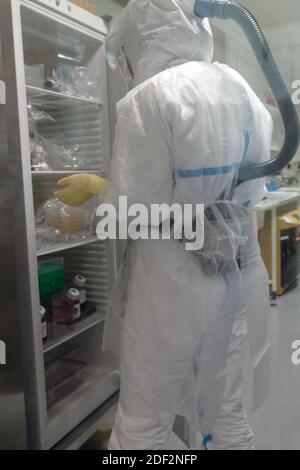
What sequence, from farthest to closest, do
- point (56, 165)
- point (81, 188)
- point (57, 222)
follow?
point (56, 165), point (57, 222), point (81, 188)

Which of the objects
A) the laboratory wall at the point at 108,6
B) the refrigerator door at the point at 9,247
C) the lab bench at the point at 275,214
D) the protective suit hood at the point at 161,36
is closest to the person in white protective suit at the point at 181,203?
the protective suit hood at the point at 161,36

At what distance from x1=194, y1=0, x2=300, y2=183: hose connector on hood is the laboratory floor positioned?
39.7 inches

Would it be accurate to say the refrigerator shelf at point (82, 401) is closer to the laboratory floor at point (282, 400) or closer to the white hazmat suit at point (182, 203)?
the white hazmat suit at point (182, 203)

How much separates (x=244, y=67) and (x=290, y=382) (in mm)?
1388

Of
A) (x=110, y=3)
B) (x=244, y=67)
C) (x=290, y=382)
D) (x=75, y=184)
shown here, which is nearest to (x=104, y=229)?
(x=75, y=184)

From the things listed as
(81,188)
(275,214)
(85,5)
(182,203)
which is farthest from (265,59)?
(275,214)

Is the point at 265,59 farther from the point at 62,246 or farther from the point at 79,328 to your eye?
the point at 79,328

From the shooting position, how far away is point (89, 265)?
179 cm

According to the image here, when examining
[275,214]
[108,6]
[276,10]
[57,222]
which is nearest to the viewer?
[276,10]

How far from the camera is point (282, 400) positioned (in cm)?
168

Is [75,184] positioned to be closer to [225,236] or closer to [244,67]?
[225,236]

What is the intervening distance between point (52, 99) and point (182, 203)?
2.92 feet

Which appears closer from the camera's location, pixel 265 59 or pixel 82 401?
pixel 265 59

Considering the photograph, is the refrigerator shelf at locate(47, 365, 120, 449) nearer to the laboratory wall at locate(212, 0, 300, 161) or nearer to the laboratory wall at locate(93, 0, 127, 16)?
the laboratory wall at locate(212, 0, 300, 161)
